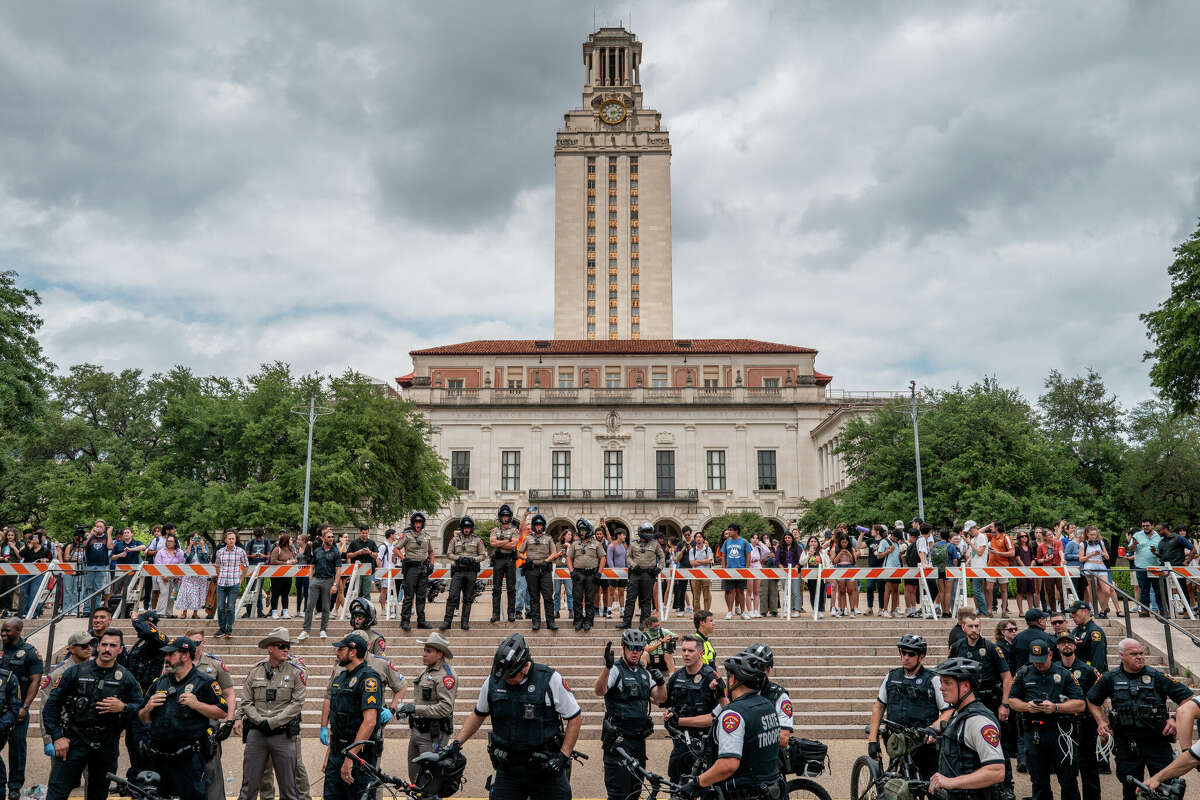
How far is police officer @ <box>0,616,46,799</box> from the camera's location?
328 inches

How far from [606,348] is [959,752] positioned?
205 ft

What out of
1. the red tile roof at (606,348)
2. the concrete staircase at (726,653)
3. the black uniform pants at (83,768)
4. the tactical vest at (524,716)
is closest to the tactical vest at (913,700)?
the tactical vest at (524,716)

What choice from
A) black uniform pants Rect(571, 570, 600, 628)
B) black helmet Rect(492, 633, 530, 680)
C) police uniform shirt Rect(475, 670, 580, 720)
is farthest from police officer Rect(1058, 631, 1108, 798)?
black uniform pants Rect(571, 570, 600, 628)

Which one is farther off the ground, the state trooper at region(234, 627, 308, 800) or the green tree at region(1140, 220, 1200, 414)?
the green tree at region(1140, 220, 1200, 414)

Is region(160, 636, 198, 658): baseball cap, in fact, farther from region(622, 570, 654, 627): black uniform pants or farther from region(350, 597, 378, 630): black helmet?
region(622, 570, 654, 627): black uniform pants

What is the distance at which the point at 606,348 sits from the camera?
223ft

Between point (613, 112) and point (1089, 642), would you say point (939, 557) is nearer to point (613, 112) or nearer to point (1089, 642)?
point (1089, 642)

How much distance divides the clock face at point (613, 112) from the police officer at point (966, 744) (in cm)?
9167

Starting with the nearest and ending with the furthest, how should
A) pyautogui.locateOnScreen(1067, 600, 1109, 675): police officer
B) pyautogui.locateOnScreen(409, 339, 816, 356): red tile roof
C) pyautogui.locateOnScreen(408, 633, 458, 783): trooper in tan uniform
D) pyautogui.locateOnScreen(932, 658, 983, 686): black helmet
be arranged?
pyautogui.locateOnScreen(932, 658, 983, 686): black helmet, pyautogui.locateOnScreen(408, 633, 458, 783): trooper in tan uniform, pyautogui.locateOnScreen(1067, 600, 1109, 675): police officer, pyautogui.locateOnScreen(409, 339, 816, 356): red tile roof

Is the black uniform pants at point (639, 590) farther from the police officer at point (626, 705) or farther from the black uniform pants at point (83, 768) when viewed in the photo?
the black uniform pants at point (83, 768)

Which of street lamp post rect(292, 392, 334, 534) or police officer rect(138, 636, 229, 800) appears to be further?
street lamp post rect(292, 392, 334, 534)

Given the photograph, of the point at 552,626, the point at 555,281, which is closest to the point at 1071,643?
the point at 552,626

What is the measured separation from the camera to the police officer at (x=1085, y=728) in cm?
804

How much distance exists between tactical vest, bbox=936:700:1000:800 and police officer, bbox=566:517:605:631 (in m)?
9.63
